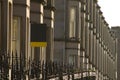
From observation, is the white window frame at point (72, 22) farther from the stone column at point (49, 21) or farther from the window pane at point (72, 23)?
the stone column at point (49, 21)

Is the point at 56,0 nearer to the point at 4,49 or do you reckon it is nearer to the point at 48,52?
the point at 48,52

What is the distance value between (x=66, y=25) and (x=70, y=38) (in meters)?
1.01

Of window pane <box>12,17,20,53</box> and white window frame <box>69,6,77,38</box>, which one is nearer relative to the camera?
window pane <box>12,17,20,53</box>

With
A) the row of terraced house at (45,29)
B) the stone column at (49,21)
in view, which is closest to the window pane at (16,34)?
the row of terraced house at (45,29)

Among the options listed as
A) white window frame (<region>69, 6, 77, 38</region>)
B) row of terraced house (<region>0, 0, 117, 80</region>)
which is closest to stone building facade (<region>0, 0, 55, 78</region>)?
row of terraced house (<region>0, 0, 117, 80</region>)

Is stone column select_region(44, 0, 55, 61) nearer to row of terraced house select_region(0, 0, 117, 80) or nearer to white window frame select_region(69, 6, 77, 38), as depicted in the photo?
row of terraced house select_region(0, 0, 117, 80)

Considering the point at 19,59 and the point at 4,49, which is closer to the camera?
the point at 19,59

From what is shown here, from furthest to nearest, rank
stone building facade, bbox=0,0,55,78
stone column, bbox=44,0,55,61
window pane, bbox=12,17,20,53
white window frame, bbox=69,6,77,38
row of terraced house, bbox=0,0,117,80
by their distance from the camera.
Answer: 1. white window frame, bbox=69,6,77,38
2. stone column, bbox=44,0,55,61
3. window pane, bbox=12,17,20,53
4. row of terraced house, bbox=0,0,117,80
5. stone building facade, bbox=0,0,55,78

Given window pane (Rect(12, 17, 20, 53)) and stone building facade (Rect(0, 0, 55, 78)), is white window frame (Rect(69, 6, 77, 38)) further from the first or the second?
window pane (Rect(12, 17, 20, 53))

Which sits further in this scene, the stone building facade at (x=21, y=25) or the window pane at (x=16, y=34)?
the window pane at (x=16, y=34)

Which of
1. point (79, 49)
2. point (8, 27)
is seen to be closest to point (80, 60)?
point (79, 49)

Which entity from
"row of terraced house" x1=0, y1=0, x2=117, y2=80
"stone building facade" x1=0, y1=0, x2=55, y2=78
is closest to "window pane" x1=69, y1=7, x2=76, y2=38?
"row of terraced house" x1=0, y1=0, x2=117, y2=80

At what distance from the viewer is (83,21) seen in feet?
131

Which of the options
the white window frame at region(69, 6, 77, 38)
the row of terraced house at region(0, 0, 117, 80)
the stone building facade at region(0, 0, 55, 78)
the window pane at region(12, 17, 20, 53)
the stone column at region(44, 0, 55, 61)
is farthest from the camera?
the white window frame at region(69, 6, 77, 38)
